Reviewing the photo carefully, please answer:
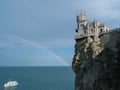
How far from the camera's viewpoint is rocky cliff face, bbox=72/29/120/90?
7262 cm

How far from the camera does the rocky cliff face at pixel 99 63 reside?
7262 centimetres

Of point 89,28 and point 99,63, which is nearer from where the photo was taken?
point 99,63

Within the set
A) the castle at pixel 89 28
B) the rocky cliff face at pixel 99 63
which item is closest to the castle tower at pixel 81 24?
the castle at pixel 89 28

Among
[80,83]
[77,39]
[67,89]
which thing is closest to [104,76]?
[80,83]

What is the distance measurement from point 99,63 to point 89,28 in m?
15.2

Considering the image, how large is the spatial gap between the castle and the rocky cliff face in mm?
1966

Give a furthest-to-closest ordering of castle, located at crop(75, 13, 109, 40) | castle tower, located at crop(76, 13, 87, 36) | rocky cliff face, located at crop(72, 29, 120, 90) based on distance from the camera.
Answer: castle tower, located at crop(76, 13, 87, 36)
castle, located at crop(75, 13, 109, 40)
rocky cliff face, located at crop(72, 29, 120, 90)

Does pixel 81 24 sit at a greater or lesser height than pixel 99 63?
greater

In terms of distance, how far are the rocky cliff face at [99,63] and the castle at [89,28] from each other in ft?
6.45

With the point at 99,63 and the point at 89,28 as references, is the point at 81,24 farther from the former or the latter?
the point at 99,63

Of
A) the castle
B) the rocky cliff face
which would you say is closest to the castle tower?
the castle

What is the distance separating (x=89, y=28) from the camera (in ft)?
285

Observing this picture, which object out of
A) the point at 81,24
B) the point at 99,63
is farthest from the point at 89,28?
the point at 99,63

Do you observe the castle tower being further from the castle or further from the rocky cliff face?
the rocky cliff face
